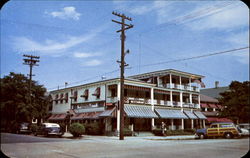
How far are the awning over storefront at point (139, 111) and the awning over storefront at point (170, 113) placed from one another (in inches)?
54.6

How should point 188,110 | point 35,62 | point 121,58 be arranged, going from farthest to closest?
point 188,110
point 35,62
point 121,58

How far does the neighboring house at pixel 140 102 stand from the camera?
33812 millimetres

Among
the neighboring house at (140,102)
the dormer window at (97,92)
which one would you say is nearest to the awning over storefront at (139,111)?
the neighboring house at (140,102)

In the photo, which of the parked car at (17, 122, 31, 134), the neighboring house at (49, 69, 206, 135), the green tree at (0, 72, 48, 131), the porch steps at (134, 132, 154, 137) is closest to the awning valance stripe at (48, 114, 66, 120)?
the neighboring house at (49, 69, 206, 135)

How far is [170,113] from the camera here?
38406mm

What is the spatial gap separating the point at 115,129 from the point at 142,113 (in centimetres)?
452

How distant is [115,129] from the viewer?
108 feet

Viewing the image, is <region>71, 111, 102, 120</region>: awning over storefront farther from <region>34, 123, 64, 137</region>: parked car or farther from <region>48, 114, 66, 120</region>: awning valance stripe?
<region>34, 123, 64, 137</region>: parked car

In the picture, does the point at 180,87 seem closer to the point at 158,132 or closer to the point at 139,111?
the point at 158,132

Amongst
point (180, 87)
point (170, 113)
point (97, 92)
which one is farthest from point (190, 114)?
point (97, 92)

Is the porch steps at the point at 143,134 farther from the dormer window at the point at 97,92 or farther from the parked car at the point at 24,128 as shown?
the parked car at the point at 24,128

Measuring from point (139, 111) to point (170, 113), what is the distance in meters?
6.82

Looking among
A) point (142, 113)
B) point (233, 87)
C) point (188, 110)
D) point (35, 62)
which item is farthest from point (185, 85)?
point (35, 62)

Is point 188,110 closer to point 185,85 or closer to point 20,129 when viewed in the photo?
point 185,85
